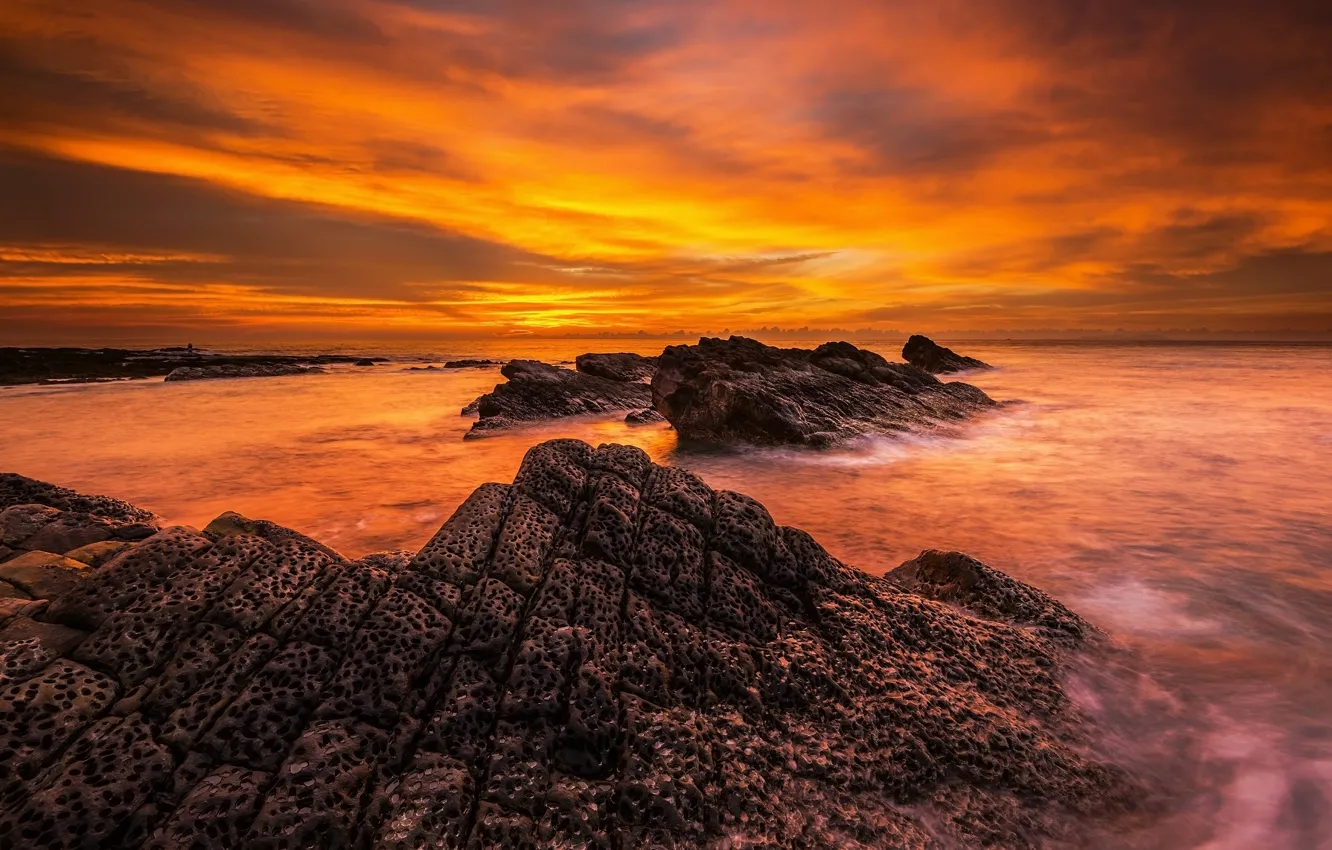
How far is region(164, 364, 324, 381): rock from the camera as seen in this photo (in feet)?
126

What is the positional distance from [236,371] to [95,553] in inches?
1793

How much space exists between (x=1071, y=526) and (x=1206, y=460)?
8.45 m

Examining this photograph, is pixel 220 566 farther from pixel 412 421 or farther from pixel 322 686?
pixel 412 421

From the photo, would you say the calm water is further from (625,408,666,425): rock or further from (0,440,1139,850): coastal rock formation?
(625,408,666,425): rock

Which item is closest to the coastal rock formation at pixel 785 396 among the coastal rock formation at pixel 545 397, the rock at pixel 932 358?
the coastal rock formation at pixel 545 397

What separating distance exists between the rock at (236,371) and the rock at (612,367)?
26753 millimetres

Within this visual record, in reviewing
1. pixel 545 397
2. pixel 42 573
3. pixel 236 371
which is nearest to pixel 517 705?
pixel 42 573

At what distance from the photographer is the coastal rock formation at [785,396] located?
16.1 m

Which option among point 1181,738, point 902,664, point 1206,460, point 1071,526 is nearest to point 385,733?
point 902,664

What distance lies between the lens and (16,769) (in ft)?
8.54

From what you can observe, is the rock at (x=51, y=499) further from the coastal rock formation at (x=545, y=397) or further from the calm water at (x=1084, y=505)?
the coastal rock formation at (x=545, y=397)

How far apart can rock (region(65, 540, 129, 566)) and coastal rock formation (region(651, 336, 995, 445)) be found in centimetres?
1294

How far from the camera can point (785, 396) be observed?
17516mm

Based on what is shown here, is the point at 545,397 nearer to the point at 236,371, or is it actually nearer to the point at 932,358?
the point at 236,371
